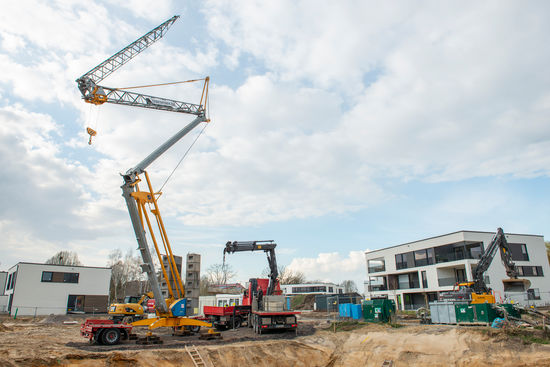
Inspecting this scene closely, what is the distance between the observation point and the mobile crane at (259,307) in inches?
862

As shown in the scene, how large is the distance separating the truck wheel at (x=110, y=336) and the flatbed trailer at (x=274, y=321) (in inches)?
298

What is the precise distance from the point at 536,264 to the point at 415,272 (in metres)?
13.1

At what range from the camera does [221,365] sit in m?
16.8

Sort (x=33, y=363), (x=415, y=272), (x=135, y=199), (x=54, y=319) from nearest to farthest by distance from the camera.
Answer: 1. (x=33, y=363)
2. (x=135, y=199)
3. (x=54, y=319)
4. (x=415, y=272)

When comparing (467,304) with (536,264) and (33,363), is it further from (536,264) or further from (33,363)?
(536,264)

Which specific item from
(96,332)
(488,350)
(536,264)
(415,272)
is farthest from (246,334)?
(536,264)

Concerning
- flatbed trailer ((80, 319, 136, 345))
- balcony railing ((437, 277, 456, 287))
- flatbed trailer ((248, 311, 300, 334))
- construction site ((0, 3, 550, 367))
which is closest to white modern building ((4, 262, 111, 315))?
construction site ((0, 3, 550, 367))

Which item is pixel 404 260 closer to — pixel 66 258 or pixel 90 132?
pixel 90 132

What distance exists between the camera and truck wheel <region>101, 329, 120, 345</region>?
1827 centimetres

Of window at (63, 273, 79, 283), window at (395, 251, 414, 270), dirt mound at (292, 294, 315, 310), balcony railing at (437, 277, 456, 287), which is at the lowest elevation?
dirt mound at (292, 294, 315, 310)

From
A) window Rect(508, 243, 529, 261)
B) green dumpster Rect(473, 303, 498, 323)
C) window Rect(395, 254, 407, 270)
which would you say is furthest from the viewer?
window Rect(395, 254, 407, 270)

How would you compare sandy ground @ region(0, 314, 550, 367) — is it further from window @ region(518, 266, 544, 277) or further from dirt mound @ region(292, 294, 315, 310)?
dirt mound @ region(292, 294, 315, 310)

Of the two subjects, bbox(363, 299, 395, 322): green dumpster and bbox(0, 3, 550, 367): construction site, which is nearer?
bbox(0, 3, 550, 367): construction site

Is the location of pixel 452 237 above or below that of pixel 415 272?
above
